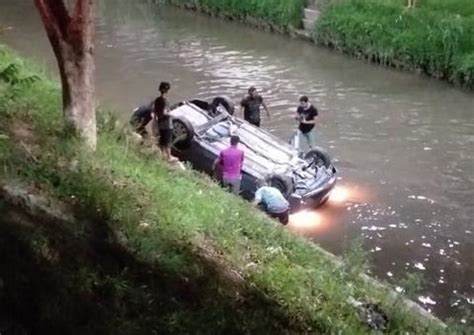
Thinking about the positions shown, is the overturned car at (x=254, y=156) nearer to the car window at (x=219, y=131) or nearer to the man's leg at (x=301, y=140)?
the car window at (x=219, y=131)

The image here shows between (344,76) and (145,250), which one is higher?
(145,250)

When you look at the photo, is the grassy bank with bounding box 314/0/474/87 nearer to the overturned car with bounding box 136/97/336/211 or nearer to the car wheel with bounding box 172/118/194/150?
the overturned car with bounding box 136/97/336/211

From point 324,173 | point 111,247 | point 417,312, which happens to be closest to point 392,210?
point 324,173

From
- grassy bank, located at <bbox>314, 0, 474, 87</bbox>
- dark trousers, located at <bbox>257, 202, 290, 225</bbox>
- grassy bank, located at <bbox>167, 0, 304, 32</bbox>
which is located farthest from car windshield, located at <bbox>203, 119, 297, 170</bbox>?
grassy bank, located at <bbox>167, 0, 304, 32</bbox>

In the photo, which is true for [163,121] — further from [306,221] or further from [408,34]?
[408,34]

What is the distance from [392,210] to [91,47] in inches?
262

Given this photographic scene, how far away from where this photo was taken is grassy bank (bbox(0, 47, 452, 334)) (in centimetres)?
619

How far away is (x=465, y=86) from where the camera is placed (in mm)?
20984

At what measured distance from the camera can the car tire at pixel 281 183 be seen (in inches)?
486

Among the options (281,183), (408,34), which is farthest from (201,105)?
(408,34)

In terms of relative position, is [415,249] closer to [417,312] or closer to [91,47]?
[417,312]

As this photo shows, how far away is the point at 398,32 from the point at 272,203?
13.0 meters

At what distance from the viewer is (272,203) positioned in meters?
11.3

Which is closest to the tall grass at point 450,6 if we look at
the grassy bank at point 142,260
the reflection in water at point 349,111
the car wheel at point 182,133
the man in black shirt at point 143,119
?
the reflection in water at point 349,111
